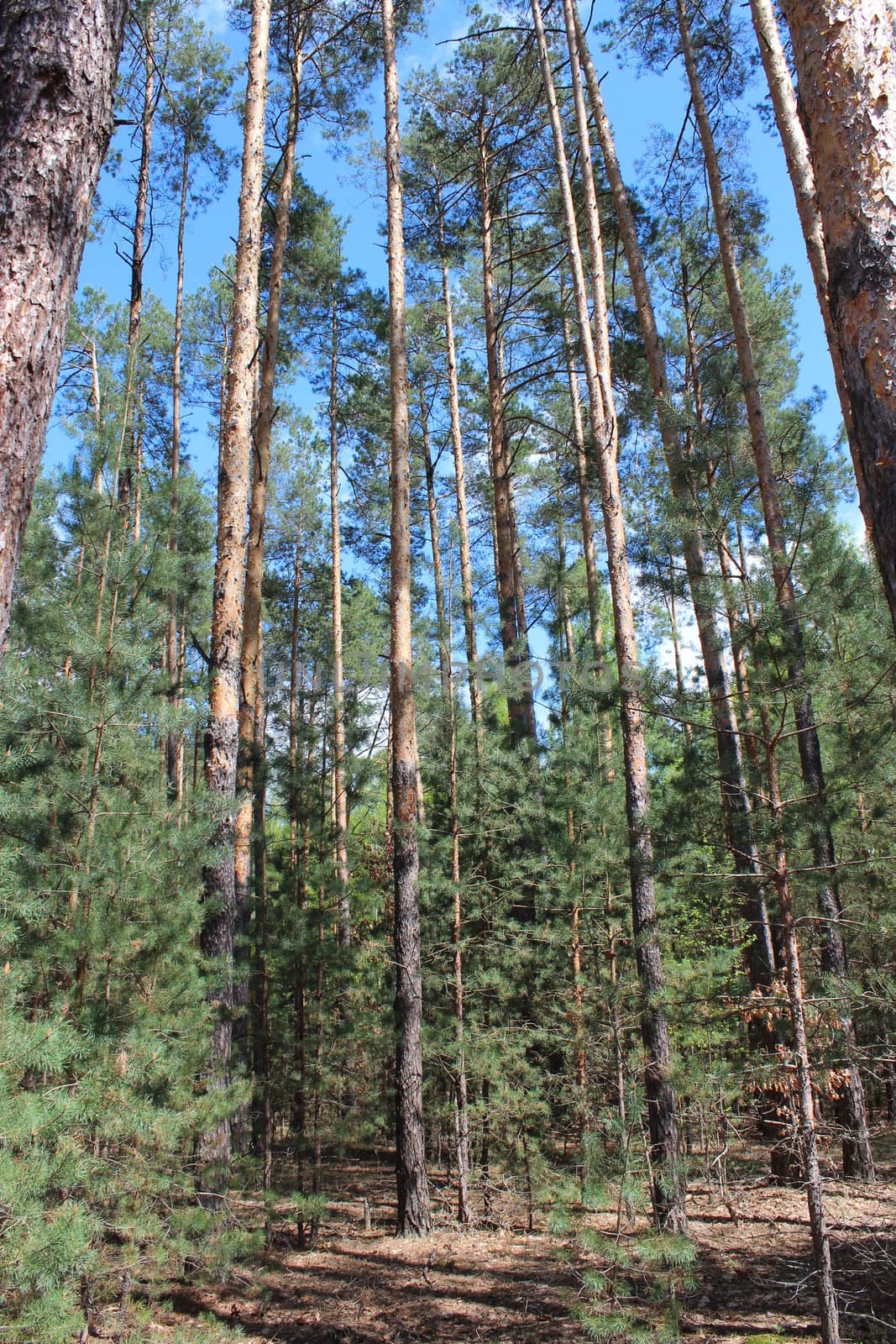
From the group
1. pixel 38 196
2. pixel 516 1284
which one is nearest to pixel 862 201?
pixel 38 196

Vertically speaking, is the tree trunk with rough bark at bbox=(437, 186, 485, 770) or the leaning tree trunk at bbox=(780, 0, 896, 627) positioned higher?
the tree trunk with rough bark at bbox=(437, 186, 485, 770)

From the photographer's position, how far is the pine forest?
2973mm

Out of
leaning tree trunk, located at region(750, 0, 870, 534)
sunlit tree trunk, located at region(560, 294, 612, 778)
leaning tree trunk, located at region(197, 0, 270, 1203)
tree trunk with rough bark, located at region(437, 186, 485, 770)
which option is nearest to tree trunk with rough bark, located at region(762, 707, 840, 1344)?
leaning tree trunk, located at region(197, 0, 270, 1203)

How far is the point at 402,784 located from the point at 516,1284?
3.56m

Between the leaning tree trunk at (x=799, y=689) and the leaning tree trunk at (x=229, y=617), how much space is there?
3064 millimetres

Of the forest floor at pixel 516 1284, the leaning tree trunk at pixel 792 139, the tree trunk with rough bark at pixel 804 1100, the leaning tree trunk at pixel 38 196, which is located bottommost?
the forest floor at pixel 516 1284

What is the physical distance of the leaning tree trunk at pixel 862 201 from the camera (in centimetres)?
232

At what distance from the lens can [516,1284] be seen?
5.67 meters

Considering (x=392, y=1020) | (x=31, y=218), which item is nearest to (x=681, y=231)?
(x=392, y=1020)

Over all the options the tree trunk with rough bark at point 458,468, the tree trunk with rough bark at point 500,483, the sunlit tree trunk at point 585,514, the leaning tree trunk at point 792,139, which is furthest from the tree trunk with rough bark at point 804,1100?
the tree trunk with rough bark at point 458,468

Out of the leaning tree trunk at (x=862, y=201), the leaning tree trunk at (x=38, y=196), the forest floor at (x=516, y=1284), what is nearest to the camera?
the leaning tree trunk at (x=38, y=196)

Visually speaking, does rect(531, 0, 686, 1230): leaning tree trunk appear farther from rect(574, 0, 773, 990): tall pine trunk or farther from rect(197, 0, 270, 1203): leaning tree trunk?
rect(197, 0, 270, 1203): leaning tree trunk

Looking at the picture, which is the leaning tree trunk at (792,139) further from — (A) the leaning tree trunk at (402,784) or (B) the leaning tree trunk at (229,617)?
(B) the leaning tree trunk at (229,617)

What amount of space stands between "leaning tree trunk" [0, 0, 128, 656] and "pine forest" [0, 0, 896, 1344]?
11mm
